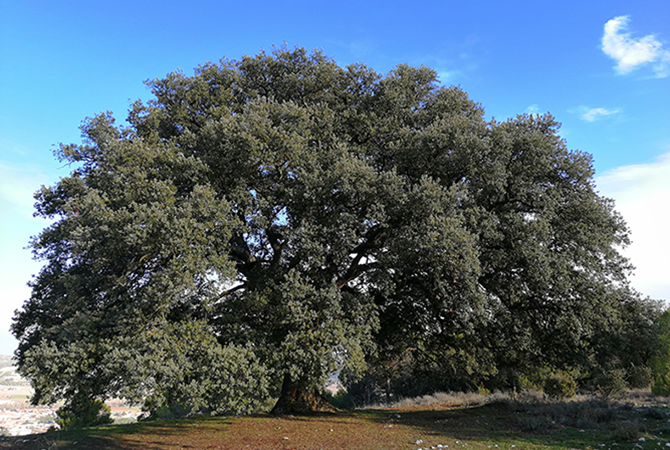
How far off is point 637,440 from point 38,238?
18.8 meters

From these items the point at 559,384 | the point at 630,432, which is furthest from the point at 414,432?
the point at 559,384

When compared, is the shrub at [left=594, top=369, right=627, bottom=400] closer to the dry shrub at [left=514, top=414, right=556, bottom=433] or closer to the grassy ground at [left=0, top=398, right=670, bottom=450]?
the grassy ground at [left=0, top=398, right=670, bottom=450]

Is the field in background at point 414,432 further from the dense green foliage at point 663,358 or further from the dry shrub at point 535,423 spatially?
the dense green foliage at point 663,358

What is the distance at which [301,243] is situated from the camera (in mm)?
12531

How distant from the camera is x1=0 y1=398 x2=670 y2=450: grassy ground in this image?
10.8 meters

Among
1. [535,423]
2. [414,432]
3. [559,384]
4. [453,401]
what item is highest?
[535,423]

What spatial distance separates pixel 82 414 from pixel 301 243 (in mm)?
15476

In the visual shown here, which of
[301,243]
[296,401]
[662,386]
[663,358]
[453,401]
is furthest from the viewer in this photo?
[662,386]

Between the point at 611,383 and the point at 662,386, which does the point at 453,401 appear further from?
the point at 611,383

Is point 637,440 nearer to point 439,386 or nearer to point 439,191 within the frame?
point 439,191

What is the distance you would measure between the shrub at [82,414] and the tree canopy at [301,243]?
0.28 m

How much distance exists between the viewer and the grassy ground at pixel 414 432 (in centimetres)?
1080

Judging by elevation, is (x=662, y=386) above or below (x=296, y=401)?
below

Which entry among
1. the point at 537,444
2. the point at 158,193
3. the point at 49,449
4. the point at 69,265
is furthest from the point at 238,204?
the point at 537,444
